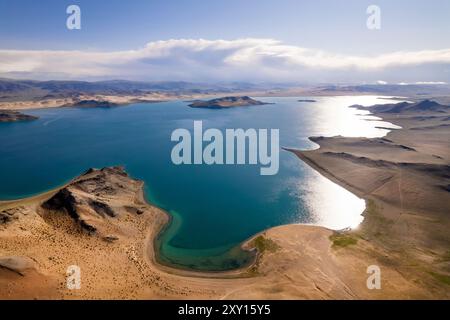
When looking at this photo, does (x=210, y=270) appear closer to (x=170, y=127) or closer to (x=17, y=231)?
(x=17, y=231)

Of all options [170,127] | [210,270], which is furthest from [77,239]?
[170,127]

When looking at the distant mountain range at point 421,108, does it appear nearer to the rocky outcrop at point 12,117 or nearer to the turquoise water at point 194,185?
the turquoise water at point 194,185

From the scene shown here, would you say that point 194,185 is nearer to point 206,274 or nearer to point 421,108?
point 206,274

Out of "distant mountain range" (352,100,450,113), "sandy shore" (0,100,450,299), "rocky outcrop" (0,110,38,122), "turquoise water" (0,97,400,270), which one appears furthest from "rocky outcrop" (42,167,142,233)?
"distant mountain range" (352,100,450,113)

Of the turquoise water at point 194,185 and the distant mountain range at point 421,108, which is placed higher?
the distant mountain range at point 421,108

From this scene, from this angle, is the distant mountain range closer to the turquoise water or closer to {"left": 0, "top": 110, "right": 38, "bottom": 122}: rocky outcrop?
the turquoise water

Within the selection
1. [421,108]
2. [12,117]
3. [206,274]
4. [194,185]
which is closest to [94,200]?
[206,274]

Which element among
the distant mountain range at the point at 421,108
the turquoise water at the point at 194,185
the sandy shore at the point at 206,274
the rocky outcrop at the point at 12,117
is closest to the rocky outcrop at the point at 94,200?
the sandy shore at the point at 206,274
